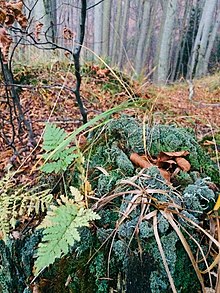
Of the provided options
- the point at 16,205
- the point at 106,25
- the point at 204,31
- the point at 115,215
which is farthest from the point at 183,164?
the point at 204,31

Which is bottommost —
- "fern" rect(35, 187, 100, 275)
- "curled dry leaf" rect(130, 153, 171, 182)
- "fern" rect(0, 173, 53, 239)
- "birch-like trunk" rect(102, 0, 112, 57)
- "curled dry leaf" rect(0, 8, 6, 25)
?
"fern" rect(0, 173, 53, 239)

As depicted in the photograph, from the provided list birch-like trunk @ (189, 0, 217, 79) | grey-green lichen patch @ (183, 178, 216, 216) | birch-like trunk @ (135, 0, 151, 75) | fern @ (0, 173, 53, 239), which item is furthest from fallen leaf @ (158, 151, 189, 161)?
birch-like trunk @ (135, 0, 151, 75)

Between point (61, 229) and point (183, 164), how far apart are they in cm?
50

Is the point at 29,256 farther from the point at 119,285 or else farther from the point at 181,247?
the point at 181,247

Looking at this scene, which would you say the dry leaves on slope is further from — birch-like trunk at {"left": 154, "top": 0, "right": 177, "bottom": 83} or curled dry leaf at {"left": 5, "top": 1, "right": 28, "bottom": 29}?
birch-like trunk at {"left": 154, "top": 0, "right": 177, "bottom": 83}

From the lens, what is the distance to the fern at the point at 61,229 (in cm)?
74

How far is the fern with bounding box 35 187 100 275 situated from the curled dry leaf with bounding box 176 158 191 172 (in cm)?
38

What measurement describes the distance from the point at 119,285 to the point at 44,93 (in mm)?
1946

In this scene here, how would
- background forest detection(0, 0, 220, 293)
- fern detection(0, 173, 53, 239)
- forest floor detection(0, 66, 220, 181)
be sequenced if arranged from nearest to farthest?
background forest detection(0, 0, 220, 293)
fern detection(0, 173, 53, 239)
forest floor detection(0, 66, 220, 181)

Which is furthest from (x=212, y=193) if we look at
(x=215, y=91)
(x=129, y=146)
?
(x=215, y=91)

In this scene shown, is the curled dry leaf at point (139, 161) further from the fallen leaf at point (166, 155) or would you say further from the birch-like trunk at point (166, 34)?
the birch-like trunk at point (166, 34)

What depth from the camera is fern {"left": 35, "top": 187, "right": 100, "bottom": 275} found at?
0.74m

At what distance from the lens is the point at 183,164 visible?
1061mm

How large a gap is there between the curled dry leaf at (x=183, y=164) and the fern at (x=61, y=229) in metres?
0.38
